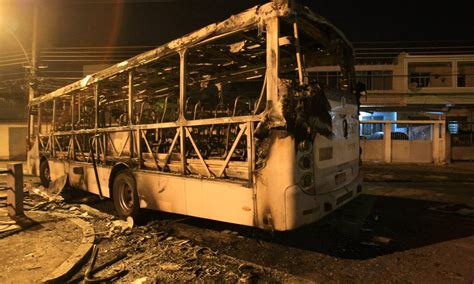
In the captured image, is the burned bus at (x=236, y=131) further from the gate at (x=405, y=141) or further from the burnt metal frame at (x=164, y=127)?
the gate at (x=405, y=141)

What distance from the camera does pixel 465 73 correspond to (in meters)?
27.6

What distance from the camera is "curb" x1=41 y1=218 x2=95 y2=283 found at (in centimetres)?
364

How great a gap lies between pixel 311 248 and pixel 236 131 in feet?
6.39

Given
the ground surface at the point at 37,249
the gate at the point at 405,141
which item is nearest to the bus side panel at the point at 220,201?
the ground surface at the point at 37,249

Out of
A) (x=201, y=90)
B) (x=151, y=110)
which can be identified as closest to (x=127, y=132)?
(x=151, y=110)

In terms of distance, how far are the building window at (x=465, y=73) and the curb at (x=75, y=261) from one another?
31021mm

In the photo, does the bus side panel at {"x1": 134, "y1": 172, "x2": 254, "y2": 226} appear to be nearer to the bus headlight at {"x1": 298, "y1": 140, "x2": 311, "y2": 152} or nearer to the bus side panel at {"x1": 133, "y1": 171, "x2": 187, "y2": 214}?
the bus side panel at {"x1": 133, "y1": 171, "x2": 187, "y2": 214}

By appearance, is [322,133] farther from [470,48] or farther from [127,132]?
[470,48]

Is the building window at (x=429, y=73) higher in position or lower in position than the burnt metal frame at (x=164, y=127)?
higher

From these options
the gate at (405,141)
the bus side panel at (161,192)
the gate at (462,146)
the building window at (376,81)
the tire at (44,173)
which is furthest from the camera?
the building window at (376,81)

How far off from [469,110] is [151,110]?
95.8 feet

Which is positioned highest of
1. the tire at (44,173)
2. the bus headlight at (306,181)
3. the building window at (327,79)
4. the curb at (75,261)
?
the building window at (327,79)

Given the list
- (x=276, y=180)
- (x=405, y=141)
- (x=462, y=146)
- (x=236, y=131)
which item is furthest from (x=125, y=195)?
(x=462, y=146)

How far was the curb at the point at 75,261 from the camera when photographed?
364 centimetres
